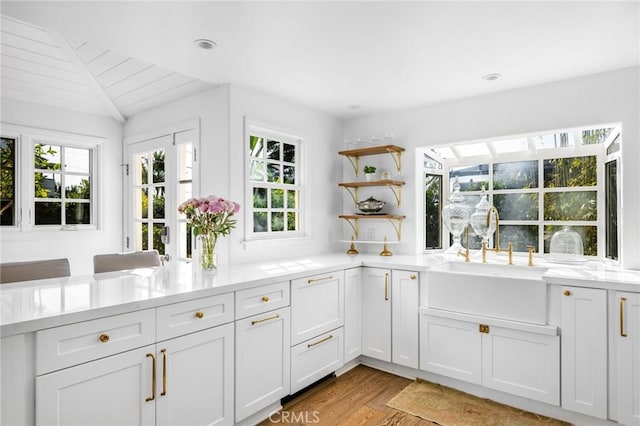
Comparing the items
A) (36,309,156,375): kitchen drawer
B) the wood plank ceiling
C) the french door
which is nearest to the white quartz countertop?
(36,309,156,375): kitchen drawer

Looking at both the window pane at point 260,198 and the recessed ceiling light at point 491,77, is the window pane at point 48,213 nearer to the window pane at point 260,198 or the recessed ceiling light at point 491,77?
the window pane at point 260,198

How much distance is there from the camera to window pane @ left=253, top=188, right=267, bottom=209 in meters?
3.18

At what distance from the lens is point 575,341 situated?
227 centimetres

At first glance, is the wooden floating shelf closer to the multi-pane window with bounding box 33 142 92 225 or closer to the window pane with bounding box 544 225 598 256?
the window pane with bounding box 544 225 598 256

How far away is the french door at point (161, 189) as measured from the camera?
10.6 ft

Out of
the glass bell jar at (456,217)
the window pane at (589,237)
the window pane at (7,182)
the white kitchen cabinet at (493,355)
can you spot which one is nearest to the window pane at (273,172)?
the glass bell jar at (456,217)

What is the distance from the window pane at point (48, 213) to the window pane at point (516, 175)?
413cm

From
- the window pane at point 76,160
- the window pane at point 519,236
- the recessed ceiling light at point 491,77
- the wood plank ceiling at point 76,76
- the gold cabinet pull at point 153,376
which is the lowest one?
the gold cabinet pull at point 153,376

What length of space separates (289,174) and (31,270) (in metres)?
2.09

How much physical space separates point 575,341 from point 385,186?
2049 millimetres

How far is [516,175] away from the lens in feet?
10.8

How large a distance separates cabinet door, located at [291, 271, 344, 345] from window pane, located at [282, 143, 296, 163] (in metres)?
1.23

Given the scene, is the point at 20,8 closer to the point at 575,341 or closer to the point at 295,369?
the point at 295,369

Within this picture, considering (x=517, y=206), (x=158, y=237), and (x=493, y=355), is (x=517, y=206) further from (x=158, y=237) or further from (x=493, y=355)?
(x=158, y=237)
